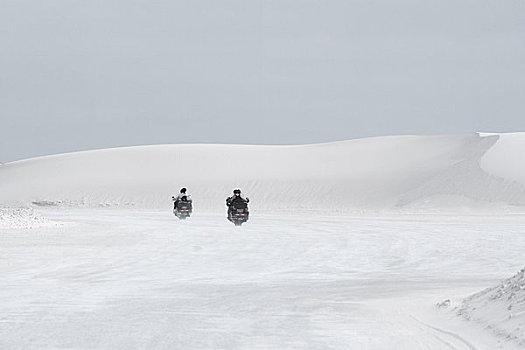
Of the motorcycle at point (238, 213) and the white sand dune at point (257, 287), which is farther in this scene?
the motorcycle at point (238, 213)

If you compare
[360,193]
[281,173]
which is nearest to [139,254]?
[360,193]

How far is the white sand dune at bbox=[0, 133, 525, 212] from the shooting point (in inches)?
3435

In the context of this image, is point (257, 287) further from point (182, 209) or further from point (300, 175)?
point (300, 175)

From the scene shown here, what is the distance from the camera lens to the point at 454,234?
111 feet

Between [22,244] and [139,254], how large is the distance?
524 centimetres

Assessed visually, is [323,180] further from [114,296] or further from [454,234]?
[114,296]

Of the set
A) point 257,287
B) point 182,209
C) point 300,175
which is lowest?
point 257,287

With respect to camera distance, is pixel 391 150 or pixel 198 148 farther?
pixel 198 148

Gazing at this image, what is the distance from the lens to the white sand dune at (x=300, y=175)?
286ft

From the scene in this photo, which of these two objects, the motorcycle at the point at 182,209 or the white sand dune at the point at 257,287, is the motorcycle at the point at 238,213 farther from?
the motorcycle at the point at 182,209

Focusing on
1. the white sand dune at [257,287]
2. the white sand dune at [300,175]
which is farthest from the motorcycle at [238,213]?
the white sand dune at [300,175]

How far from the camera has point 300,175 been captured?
10988 centimetres

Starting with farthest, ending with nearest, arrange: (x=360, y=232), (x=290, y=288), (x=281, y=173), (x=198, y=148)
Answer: (x=198, y=148) < (x=281, y=173) < (x=360, y=232) < (x=290, y=288)

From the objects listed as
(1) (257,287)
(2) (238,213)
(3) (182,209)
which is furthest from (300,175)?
(1) (257,287)
